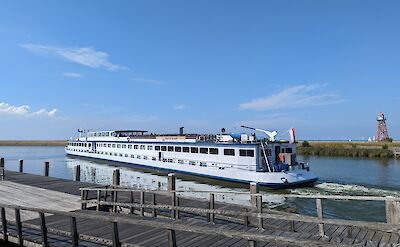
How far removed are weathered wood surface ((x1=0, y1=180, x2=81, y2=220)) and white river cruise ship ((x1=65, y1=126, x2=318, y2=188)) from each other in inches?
683

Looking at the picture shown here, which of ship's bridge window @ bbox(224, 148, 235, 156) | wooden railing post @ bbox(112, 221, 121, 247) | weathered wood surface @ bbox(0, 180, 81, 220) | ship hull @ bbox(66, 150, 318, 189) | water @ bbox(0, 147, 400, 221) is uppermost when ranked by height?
ship's bridge window @ bbox(224, 148, 235, 156)

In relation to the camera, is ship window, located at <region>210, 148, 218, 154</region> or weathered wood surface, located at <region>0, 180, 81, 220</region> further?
ship window, located at <region>210, 148, 218, 154</region>

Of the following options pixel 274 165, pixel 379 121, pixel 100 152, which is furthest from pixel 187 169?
pixel 379 121

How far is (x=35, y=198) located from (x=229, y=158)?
1893 centimetres

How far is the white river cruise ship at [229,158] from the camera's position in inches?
1107

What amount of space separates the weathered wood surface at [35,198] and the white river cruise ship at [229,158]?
1735 cm

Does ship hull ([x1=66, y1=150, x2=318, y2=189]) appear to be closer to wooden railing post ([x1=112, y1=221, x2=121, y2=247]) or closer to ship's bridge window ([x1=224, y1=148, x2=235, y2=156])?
ship's bridge window ([x1=224, y1=148, x2=235, y2=156])

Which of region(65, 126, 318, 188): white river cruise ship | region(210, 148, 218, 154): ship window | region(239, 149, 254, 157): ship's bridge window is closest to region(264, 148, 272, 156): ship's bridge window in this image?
region(65, 126, 318, 188): white river cruise ship

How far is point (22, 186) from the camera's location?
64.2 ft

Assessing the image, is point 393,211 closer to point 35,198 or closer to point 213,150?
point 35,198

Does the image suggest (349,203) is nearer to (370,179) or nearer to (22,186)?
(370,179)

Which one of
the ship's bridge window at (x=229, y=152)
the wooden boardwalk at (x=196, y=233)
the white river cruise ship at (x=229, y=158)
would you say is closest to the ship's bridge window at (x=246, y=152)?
the white river cruise ship at (x=229, y=158)

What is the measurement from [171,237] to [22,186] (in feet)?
55.6

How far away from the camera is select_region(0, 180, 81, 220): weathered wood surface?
14.8 metres
